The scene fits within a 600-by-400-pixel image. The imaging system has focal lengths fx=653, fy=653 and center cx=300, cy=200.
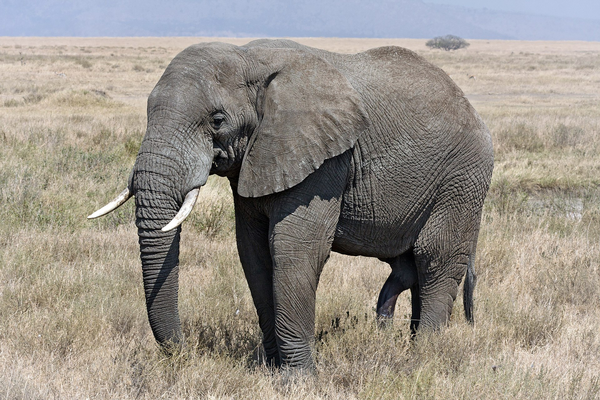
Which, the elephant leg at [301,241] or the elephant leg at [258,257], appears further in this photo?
the elephant leg at [258,257]

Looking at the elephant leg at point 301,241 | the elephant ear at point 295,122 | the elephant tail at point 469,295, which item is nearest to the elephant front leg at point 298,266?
the elephant leg at point 301,241

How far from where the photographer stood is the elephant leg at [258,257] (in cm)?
452

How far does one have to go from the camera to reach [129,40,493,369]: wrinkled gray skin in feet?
12.3

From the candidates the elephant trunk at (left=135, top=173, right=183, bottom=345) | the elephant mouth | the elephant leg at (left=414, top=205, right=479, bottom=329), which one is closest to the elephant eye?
the elephant mouth

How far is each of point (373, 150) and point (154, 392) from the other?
2.08 metres

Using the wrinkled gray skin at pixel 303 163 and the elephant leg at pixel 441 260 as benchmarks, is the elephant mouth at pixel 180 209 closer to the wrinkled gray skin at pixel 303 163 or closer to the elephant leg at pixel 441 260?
the wrinkled gray skin at pixel 303 163

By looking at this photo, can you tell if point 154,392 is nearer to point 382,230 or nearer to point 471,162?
point 382,230

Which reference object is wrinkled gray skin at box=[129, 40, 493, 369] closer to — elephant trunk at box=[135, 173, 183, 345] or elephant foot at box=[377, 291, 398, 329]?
elephant trunk at box=[135, 173, 183, 345]

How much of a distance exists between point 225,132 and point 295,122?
425 mm

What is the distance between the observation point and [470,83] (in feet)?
125

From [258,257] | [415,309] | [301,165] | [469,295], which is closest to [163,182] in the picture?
[301,165]

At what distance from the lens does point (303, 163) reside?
391 centimetres

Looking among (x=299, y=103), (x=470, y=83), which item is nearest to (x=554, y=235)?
(x=299, y=103)

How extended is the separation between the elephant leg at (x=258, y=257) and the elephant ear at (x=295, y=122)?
1.83 ft
